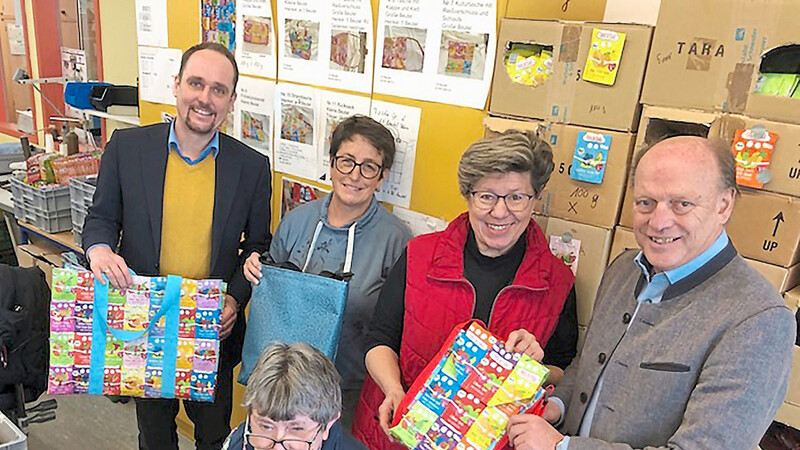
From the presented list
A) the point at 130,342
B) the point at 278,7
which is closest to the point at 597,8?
the point at 278,7

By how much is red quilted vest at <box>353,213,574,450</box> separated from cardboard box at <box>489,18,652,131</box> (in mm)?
324

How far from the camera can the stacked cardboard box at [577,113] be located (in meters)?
1.51

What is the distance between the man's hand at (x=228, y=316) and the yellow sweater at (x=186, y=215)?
17 cm

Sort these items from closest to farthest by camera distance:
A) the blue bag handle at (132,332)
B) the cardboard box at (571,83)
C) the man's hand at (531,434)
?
the man's hand at (531,434)
the cardboard box at (571,83)
the blue bag handle at (132,332)

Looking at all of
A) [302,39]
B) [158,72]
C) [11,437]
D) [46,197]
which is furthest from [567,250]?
[46,197]

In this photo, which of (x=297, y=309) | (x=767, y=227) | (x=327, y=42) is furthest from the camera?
(x=327, y=42)

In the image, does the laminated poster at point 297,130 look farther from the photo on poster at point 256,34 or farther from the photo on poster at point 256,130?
the photo on poster at point 256,34

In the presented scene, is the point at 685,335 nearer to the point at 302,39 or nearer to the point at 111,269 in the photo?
the point at 111,269

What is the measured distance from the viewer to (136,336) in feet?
6.04

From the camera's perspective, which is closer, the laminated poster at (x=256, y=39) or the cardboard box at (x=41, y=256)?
the laminated poster at (x=256, y=39)

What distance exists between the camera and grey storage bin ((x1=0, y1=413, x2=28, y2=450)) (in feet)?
5.03

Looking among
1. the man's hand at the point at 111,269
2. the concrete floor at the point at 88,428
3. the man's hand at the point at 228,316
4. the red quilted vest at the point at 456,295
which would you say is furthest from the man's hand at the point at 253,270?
the concrete floor at the point at 88,428

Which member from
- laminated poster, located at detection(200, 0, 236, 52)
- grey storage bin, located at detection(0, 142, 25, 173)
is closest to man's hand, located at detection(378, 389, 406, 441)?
laminated poster, located at detection(200, 0, 236, 52)

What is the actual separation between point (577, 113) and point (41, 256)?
10.4 ft
